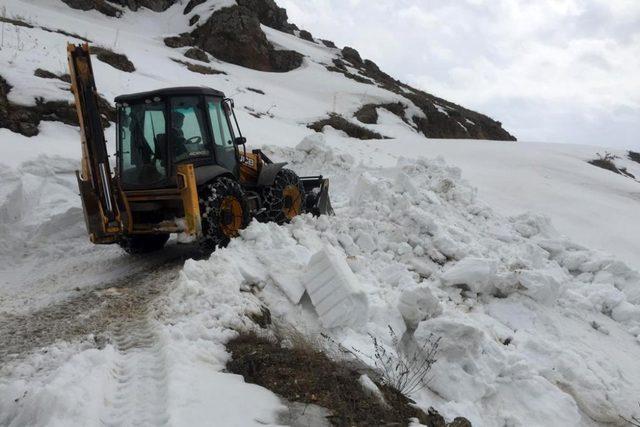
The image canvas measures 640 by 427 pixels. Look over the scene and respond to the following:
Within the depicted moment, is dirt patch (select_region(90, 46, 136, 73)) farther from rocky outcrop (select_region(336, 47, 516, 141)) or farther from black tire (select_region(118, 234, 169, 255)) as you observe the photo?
rocky outcrop (select_region(336, 47, 516, 141))

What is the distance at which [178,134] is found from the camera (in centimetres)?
690

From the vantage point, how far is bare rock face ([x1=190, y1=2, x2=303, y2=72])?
29094 millimetres

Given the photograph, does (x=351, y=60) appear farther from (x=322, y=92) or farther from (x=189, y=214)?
(x=189, y=214)

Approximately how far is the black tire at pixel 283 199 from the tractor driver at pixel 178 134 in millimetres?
1651

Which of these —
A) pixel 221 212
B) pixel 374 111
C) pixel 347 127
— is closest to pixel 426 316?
pixel 221 212

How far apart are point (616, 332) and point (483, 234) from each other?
297cm

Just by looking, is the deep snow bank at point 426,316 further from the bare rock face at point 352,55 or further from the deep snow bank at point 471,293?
the bare rock face at point 352,55

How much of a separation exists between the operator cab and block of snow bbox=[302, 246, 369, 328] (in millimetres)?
2483

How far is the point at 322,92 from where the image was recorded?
88.7 ft

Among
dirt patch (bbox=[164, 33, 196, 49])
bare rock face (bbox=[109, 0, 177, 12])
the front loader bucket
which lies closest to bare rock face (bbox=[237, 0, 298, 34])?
bare rock face (bbox=[109, 0, 177, 12])

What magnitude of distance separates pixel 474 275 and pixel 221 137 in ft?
12.8

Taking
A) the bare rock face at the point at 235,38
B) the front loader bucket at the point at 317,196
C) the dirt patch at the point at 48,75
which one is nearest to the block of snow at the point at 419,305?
the front loader bucket at the point at 317,196

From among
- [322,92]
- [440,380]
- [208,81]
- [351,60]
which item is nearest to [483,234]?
[440,380]

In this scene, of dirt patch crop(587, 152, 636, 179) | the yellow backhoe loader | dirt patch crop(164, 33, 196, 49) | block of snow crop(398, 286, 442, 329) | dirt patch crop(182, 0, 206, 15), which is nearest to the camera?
block of snow crop(398, 286, 442, 329)
